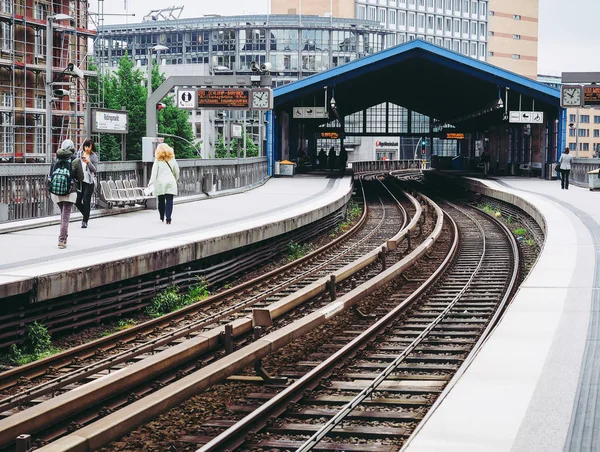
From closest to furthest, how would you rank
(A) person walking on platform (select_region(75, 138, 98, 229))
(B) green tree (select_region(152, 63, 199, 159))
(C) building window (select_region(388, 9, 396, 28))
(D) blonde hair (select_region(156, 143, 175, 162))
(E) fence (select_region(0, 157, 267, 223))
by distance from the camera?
(E) fence (select_region(0, 157, 267, 223))
(A) person walking on platform (select_region(75, 138, 98, 229))
(D) blonde hair (select_region(156, 143, 175, 162))
(B) green tree (select_region(152, 63, 199, 159))
(C) building window (select_region(388, 9, 396, 28))

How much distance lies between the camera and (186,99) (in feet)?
85.4

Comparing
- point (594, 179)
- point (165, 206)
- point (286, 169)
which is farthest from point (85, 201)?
point (286, 169)

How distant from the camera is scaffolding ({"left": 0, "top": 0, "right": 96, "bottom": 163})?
49219 millimetres

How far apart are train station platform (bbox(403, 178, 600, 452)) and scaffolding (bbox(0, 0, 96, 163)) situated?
3944cm

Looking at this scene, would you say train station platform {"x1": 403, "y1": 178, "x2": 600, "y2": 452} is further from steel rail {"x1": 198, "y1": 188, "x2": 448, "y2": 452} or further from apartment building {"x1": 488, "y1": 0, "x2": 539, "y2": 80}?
apartment building {"x1": 488, "y1": 0, "x2": 539, "y2": 80}

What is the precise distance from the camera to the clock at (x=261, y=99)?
2811 centimetres

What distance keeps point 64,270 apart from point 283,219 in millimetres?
8363

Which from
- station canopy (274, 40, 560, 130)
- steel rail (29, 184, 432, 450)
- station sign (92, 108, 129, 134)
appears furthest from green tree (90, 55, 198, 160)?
steel rail (29, 184, 432, 450)

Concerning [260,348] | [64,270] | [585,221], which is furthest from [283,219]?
[260,348]

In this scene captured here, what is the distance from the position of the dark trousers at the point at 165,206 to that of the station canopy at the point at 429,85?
2246cm

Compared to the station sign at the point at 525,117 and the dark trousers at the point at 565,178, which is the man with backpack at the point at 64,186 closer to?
the dark trousers at the point at 565,178

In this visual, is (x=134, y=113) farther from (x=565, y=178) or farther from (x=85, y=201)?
(x=85, y=201)

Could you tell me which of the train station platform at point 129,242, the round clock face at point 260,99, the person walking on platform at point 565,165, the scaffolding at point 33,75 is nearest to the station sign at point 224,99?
the round clock face at point 260,99

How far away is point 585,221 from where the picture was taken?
68.3 ft
